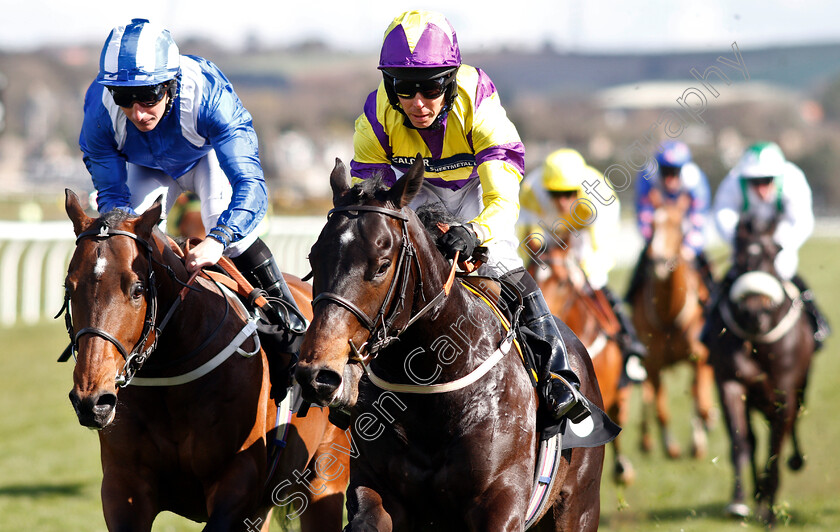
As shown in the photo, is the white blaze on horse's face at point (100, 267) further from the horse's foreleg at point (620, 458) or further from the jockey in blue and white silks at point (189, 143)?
the horse's foreleg at point (620, 458)

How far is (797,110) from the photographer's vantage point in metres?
51.7

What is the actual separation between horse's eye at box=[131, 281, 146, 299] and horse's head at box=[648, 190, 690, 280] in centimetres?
635

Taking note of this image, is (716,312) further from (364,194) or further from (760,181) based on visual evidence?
(364,194)

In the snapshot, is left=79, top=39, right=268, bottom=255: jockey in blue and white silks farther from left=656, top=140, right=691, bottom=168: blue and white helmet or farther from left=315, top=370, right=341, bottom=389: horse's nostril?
left=656, top=140, right=691, bottom=168: blue and white helmet

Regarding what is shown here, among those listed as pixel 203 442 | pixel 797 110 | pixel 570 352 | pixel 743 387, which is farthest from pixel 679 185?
pixel 797 110

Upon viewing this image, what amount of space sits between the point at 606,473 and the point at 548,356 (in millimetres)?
5079

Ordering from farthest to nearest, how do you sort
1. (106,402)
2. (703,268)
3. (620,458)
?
1. (703,268)
2. (620,458)
3. (106,402)

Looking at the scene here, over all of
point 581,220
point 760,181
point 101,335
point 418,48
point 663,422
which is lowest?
point 663,422

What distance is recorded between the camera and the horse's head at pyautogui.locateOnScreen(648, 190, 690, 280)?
8805 millimetres

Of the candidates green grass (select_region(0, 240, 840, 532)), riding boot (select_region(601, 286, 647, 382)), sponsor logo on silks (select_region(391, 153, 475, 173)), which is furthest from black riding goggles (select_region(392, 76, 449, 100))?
riding boot (select_region(601, 286, 647, 382))

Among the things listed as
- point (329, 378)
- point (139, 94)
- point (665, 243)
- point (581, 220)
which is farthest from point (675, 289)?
point (329, 378)

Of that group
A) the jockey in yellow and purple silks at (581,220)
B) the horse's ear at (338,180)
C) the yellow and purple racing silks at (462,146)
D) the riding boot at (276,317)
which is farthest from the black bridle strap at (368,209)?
the jockey in yellow and purple silks at (581,220)

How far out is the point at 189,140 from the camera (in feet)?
12.8

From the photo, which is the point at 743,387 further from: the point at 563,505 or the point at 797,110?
the point at 797,110
